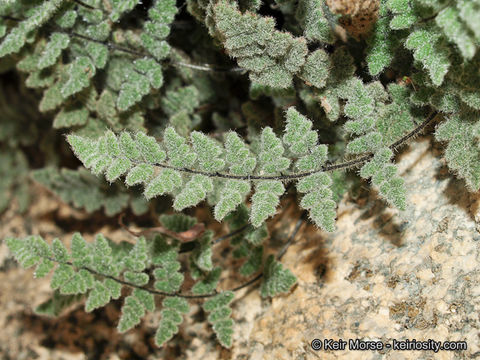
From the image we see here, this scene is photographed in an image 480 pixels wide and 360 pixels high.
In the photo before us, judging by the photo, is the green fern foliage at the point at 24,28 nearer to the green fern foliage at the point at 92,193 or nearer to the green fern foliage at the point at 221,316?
the green fern foliage at the point at 92,193

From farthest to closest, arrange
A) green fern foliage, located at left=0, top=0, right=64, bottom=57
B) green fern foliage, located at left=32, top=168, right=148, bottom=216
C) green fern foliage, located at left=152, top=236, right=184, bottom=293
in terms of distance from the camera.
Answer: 1. green fern foliage, located at left=32, top=168, right=148, bottom=216
2. green fern foliage, located at left=152, top=236, right=184, bottom=293
3. green fern foliage, located at left=0, top=0, right=64, bottom=57

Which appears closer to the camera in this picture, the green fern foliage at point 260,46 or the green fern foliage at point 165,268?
the green fern foliage at point 260,46

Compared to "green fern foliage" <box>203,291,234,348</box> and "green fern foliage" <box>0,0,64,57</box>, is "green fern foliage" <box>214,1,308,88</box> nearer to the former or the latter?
"green fern foliage" <box>0,0,64,57</box>

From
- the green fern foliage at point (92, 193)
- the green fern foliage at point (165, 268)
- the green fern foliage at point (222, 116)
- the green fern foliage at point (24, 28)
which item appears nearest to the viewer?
the green fern foliage at point (222, 116)

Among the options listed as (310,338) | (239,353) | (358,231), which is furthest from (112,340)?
(358,231)

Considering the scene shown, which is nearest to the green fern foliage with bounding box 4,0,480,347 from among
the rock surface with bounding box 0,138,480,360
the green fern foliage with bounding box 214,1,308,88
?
the green fern foliage with bounding box 214,1,308,88

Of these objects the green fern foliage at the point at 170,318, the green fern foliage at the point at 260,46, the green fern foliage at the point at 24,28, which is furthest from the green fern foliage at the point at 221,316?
the green fern foliage at the point at 24,28

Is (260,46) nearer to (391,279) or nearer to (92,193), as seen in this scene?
(391,279)

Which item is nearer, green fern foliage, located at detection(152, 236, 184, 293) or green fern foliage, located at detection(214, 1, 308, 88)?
green fern foliage, located at detection(214, 1, 308, 88)

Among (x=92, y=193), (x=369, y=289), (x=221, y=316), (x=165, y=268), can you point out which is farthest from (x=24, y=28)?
(x=369, y=289)
